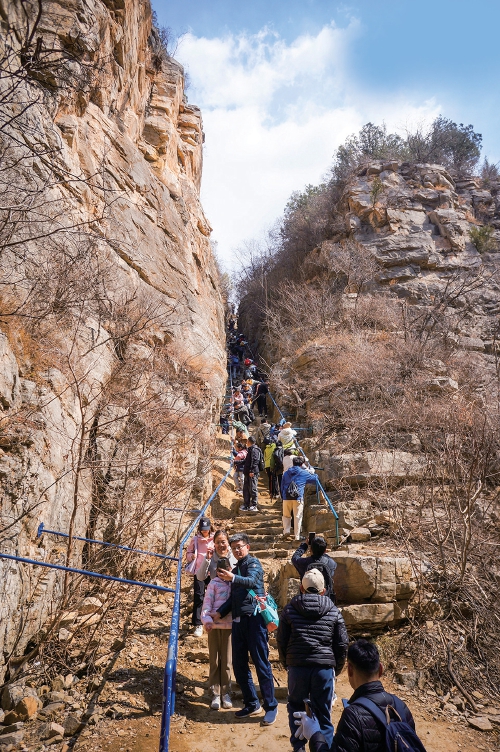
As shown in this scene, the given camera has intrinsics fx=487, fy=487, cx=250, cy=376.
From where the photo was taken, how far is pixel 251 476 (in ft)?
37.4

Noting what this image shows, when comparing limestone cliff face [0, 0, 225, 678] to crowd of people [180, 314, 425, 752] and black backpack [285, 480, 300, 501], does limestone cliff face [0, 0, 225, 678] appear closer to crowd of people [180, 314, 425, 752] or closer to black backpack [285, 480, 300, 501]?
crowd of people [180, 314, 425, 752]

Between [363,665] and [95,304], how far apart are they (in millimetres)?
9756

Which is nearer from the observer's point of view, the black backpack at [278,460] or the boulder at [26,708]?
the boulder at [26,708]

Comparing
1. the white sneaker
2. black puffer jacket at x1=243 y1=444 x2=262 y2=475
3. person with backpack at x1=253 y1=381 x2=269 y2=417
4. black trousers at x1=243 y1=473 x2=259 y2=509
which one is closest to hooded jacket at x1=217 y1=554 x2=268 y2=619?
the white sneaker

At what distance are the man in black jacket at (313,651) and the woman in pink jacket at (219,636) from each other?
40.4 inches

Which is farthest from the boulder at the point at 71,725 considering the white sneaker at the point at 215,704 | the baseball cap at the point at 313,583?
the baseball cap at the point at 313,583

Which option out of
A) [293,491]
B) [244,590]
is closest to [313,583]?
[244,590]

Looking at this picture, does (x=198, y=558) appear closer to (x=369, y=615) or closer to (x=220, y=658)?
(x=220, y=658)

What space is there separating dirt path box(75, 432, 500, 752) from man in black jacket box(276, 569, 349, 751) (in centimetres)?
68

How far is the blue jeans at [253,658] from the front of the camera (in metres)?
4.88

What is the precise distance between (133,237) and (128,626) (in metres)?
11.6

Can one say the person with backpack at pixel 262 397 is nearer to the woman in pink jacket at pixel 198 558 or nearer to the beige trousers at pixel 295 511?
the beige trousers at pixel 295 511

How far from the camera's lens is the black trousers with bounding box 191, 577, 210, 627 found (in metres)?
6.59

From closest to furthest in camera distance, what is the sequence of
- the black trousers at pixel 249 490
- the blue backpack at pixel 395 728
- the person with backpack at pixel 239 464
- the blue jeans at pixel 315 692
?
the blue backpack at pixel 395 728 → the blue jeans at pixel 315 692 → the black trousers at pixel 249 490 → the person with backpack at pixel 239 464
